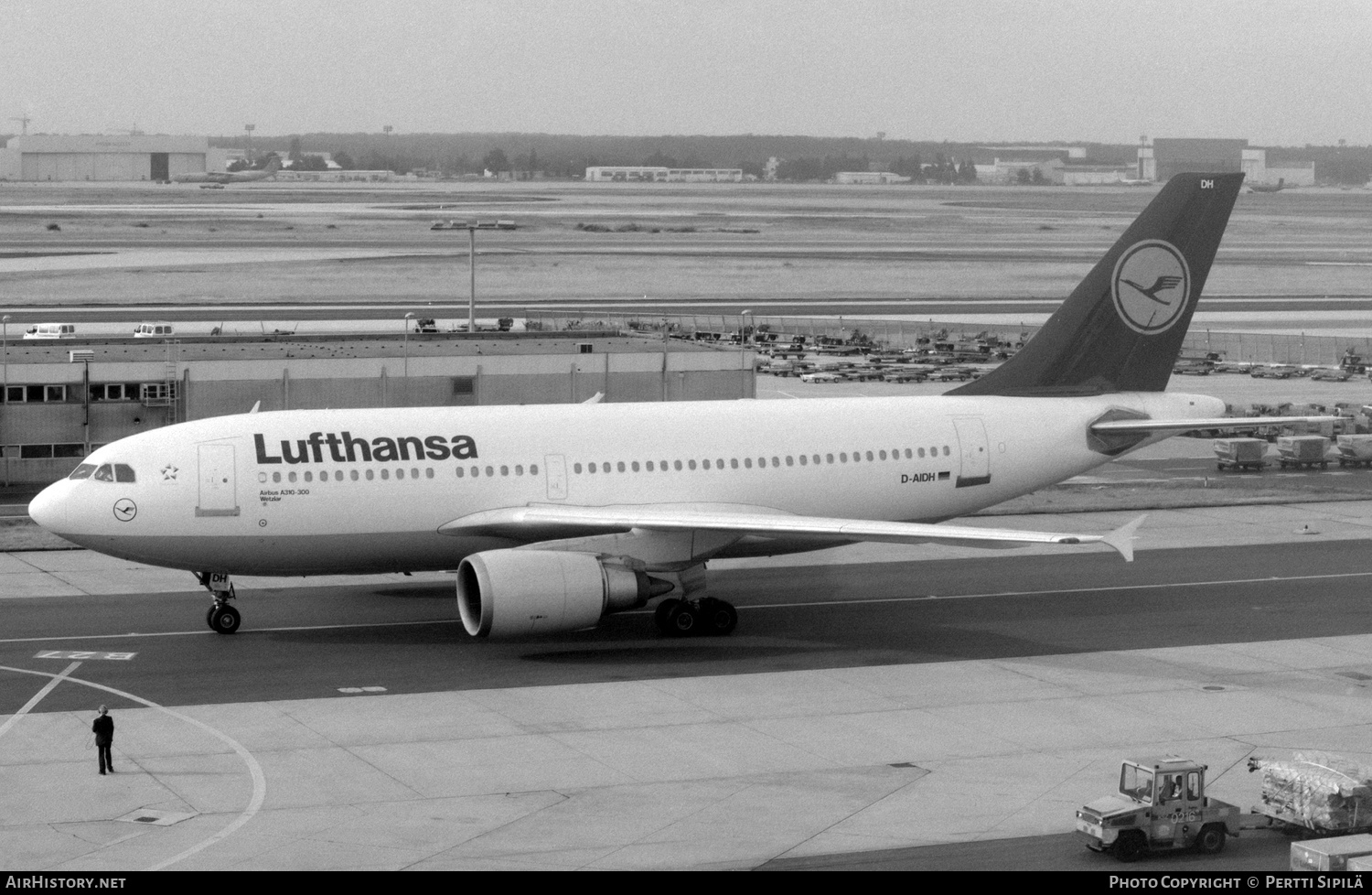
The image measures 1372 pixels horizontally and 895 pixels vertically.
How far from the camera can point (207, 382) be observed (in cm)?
5497

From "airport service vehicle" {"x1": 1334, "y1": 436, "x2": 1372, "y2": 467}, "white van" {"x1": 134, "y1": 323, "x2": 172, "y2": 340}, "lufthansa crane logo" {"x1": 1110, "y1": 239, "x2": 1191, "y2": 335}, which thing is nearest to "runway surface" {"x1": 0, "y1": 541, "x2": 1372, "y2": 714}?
"lufthansa crane logo" {"x1": 1110, "y1": 239, "x2": 1191, "y2": 335}

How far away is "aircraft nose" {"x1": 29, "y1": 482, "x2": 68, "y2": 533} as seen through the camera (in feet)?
118

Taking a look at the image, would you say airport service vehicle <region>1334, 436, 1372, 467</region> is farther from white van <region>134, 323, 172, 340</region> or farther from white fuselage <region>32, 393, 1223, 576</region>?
white van <region>134, 323, 172, 340</region>

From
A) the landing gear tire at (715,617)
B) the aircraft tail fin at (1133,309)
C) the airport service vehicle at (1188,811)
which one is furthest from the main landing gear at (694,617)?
the airport service vehicle at (1188,811)

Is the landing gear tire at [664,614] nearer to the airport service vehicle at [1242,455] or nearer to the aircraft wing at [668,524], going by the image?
the aircraft wing at [668,524]

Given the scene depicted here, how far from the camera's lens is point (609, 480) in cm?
3809

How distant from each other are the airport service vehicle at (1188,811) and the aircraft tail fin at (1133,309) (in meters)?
19.7

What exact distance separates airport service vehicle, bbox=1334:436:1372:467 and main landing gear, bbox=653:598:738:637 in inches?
1397

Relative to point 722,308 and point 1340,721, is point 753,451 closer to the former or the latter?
point 1340,721

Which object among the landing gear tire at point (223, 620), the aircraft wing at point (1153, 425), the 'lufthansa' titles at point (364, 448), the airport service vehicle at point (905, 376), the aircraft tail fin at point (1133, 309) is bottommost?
the landing gear tire at point (223, 620)

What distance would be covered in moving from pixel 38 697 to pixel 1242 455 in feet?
147

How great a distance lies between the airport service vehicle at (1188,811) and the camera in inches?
903

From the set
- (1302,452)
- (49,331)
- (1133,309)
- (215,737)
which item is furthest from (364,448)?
(49,331)

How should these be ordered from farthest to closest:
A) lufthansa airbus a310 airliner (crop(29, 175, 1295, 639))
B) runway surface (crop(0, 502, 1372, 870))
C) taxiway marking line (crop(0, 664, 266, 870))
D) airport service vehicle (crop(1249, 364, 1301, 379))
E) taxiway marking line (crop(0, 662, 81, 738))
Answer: airport service vehicle (crop(1249, 364, 1301, 379)), lufthansa airbus a310 airliner (crop(29, 175, 1295, 639)), taxiway marking line (crop(0, 662, 81, 738)), runway surface (crop(0, 502, 1372, 870)), taxiway marking line (crop(0, 664, 266, 870))
